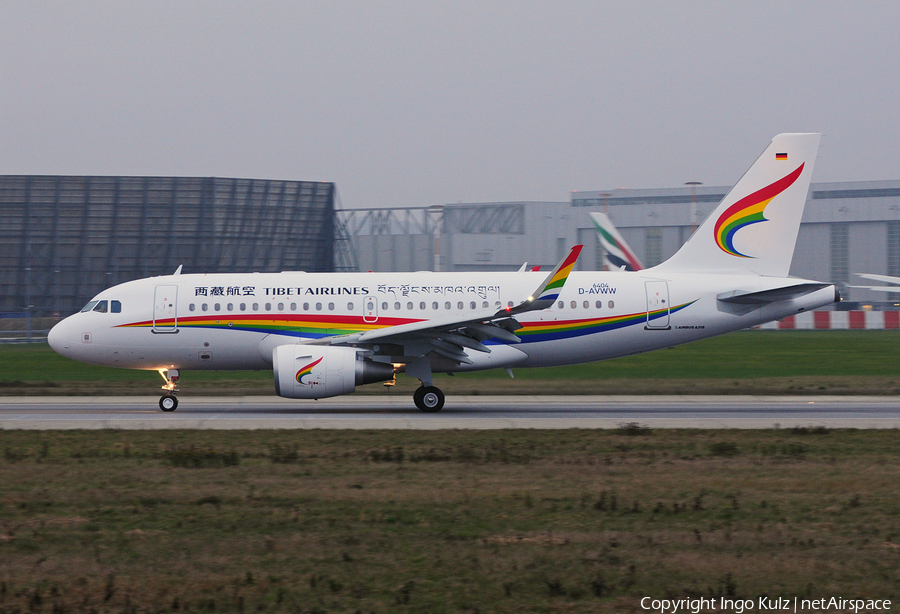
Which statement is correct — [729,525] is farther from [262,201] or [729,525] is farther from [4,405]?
[262,201]

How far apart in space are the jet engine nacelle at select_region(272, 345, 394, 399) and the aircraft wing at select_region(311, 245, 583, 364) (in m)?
0.65

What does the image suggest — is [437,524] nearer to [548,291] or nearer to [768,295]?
[548,291]

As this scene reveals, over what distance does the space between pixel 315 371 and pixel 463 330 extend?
3460mm

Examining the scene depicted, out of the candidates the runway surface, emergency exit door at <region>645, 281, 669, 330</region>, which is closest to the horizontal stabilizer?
emergency exit door at <region>645, 281, 669, 330</region>

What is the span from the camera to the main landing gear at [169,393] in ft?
68.3

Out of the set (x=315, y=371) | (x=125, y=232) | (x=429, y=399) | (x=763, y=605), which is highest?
(x=125, y=232)

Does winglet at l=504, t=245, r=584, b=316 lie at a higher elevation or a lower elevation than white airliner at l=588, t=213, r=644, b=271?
lower

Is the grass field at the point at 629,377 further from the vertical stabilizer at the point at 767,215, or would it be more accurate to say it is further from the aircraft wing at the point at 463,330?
the aircraft wing at the point at 463,330

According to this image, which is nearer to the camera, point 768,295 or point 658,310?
point 768,295

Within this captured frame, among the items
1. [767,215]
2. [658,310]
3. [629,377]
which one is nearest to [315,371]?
[658,310]

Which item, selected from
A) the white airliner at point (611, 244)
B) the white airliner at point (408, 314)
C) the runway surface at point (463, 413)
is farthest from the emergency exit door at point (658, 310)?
the white airliner at point (611, 244)

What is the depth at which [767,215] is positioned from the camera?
23.3m

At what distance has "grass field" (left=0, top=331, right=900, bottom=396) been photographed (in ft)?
86.1

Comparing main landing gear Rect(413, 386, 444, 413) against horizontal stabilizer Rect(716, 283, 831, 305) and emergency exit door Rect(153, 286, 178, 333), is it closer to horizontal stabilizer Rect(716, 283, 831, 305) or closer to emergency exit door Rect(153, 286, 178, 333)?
emergency exit door Rect(153, 286, 178, 333)
